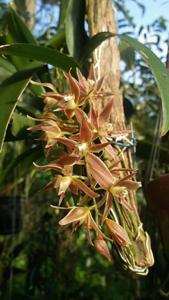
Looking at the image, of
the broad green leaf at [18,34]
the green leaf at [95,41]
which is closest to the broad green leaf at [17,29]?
the broad green leaf at [18,34]

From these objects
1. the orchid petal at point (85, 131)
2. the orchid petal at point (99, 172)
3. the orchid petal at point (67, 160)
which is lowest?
the orchid petal at point (99, 172)

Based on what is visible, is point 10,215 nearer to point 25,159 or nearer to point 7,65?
point 25,159

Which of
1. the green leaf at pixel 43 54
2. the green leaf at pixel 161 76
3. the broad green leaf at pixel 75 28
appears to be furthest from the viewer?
the broad green leaf at pixel 75 28

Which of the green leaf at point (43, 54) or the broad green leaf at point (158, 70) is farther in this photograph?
the green leaf at point (43, 54)

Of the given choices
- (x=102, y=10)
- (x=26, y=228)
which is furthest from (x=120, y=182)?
(x=26, y=228)

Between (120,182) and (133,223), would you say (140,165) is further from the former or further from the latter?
(120,182)

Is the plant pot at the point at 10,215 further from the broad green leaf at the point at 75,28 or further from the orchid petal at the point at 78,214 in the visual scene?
the orchid petal at the point at 78,214

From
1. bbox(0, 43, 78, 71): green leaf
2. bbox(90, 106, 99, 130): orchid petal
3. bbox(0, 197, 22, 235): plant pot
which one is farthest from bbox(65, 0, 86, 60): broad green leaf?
bbox(0, 197, 22, 235): plant pot

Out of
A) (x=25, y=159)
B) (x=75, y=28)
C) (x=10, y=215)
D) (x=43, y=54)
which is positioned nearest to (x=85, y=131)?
(x=43, y=54)

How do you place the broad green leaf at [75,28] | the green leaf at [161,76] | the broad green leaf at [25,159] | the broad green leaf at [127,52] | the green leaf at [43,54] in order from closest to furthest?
1. the green leaf at [161,76]
2. the green leaf at [43,54]
3. the broad green leaf at [75,28]
4. the broad green leaf at [25,159]
5. the broad green leaf at [127,52]
